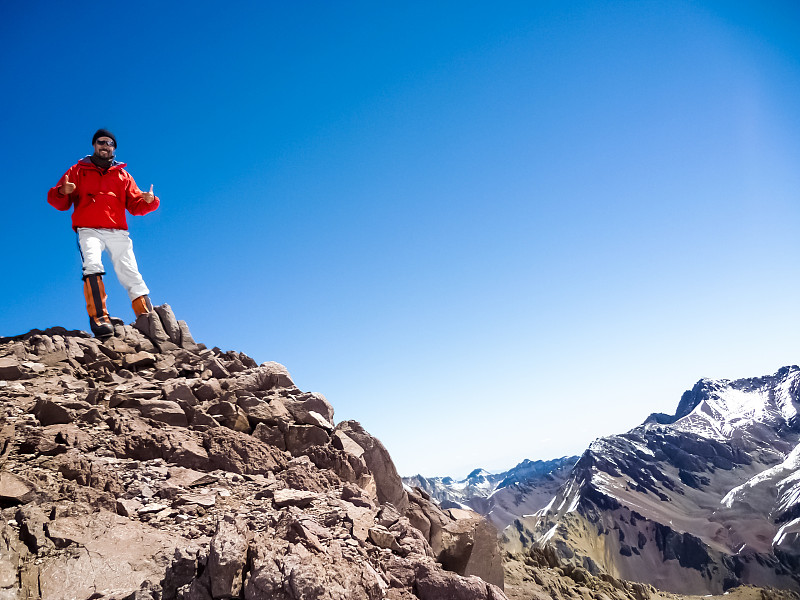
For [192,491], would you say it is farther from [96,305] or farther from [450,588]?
[96,305]

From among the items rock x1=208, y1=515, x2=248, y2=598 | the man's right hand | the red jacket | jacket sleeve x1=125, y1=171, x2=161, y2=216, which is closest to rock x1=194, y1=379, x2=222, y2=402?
the red jacket

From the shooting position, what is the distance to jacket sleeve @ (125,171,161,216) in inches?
532

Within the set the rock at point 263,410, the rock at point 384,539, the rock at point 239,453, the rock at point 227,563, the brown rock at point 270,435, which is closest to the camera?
the rock at point 227,563

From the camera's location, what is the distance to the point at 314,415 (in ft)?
35.3

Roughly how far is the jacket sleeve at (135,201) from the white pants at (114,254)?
0.74 metres

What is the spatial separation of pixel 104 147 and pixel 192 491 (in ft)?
32.7

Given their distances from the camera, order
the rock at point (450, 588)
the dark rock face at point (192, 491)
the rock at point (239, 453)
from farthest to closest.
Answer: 1. the rock at point (239, 453)
2. the rock at point (450, 588)
3. the dark rock face at point (192, 491)

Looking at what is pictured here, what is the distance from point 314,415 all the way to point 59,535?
5207mm

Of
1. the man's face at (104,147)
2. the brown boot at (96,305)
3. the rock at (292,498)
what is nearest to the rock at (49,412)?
the brown boot at (96,305)

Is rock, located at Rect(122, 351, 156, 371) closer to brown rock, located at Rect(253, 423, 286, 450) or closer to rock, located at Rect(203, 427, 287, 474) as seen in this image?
→ rock, located at Rect(203, 427, 287, 474)

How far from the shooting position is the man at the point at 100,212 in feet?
41.2

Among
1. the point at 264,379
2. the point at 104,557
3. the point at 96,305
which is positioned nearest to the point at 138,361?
the point at 96,305

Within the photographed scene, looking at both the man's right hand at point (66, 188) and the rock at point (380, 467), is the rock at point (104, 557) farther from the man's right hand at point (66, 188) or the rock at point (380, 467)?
the man's right hand at point (66, 188)

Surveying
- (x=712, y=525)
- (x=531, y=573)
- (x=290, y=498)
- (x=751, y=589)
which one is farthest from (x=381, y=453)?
(x=712, y=525)
